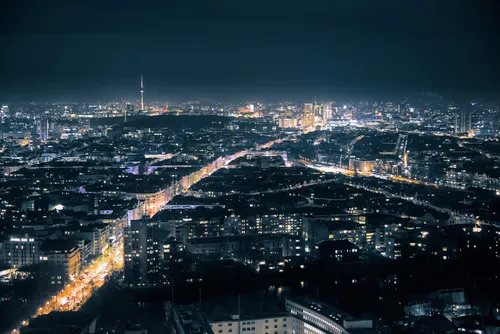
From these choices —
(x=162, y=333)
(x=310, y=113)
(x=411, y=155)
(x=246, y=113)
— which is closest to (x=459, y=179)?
(x=411, y=155)

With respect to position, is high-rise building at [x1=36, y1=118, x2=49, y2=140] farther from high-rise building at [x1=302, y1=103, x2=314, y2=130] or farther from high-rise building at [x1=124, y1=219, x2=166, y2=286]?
high-rise building at [x1=124, y1=219, x2=166, y2=286]

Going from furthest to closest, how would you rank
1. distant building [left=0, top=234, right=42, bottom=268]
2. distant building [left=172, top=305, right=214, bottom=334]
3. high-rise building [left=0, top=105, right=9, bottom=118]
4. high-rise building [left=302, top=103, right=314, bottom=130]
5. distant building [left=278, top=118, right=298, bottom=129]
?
distant building [left=278, top=118, right=298, bottom=129], high-rise building [left=302, top=103, right=314, bottom=130], high-rise building [left=0, top=105, right=9, bottom=118], distant building [left=0, top=234, right=42, bottom=268], distant building [left=172, top=305, right=214, bottom=334]

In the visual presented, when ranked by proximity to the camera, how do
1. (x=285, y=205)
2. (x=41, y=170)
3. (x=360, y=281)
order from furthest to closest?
1. (x=41, y=170)
2. (x=285, y=205)
3. (x=360, y=281)

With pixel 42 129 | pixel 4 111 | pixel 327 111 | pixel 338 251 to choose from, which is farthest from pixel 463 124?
pixel 4 111

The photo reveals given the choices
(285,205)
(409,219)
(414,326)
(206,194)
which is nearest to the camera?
(414,326)

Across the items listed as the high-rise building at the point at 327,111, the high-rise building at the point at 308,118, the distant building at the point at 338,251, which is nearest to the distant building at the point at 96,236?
the distant building at the point at 338,251

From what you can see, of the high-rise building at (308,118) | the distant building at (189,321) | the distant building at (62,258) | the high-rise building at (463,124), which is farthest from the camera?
the high-rise building at (308,118)

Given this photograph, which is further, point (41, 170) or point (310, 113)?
point (310, 113)

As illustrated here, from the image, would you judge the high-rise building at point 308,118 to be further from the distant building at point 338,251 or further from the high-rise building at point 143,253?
the high-rise building at point 143,253

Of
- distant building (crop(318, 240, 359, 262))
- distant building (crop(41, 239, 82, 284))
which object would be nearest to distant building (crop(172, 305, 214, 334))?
distant building (crop(41, 239, 82, 284))

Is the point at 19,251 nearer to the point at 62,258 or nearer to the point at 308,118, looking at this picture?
the point at 62,258

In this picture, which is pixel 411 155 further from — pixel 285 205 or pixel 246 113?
pixel 246 113
